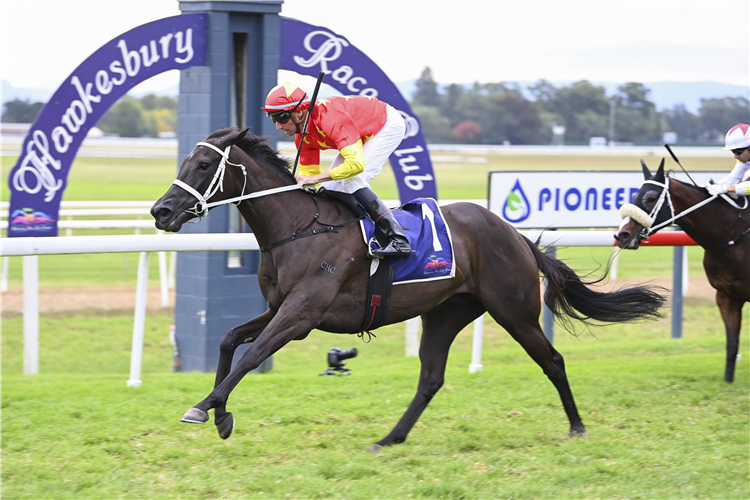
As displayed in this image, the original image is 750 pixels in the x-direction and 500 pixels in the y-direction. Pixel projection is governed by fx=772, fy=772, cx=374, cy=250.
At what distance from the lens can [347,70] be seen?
20.1 ft

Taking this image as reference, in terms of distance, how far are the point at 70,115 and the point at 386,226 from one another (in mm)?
3011

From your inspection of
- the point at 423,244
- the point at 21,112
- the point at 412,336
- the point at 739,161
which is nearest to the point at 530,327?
the point at 423,244

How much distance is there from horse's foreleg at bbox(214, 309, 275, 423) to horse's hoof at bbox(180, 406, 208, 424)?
42 centimetres

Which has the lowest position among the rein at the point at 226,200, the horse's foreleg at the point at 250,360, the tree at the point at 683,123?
the horse's foreleg at the point at 250,360

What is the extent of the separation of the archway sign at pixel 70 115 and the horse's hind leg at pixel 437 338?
2.96 metres

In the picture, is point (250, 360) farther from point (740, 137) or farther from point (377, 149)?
point (740, 137)

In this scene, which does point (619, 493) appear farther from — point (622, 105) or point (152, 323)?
point (622, 105)

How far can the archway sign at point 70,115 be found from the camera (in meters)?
5.49

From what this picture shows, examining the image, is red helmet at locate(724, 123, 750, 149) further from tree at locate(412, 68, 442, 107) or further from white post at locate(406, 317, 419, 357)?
tree at locate(412, 68, 442, 107)

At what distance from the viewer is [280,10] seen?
6023 millimetres

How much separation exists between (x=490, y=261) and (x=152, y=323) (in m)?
4.78

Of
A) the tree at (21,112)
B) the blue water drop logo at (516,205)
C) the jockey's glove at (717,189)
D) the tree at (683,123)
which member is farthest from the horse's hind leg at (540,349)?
the tree at (683,123)

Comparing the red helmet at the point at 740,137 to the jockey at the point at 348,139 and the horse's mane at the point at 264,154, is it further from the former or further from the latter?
the horse's mane at the point at 264,154

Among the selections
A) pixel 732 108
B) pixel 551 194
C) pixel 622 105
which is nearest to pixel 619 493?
pixel 551 194
